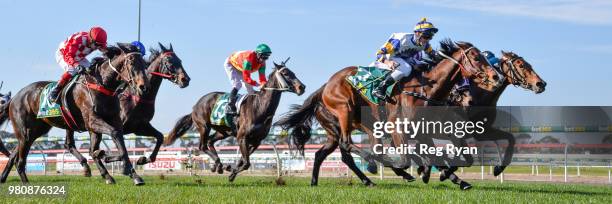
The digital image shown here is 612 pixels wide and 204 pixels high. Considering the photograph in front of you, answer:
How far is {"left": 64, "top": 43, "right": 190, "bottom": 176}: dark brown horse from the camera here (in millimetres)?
10312

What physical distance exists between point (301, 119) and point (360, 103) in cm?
142

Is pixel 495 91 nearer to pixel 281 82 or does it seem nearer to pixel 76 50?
pixel 281 82

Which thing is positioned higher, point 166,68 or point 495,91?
point 166,68

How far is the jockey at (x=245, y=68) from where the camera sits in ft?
39.8

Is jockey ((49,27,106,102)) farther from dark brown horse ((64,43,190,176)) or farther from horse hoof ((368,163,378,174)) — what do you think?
horse hoof ((368,163,378,174))

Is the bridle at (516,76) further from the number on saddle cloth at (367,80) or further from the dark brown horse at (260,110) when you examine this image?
the dark brown horse at (260,110)

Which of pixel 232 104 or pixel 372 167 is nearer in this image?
pixel 372 167

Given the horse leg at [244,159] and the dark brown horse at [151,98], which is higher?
the dark brown horse at [151,98]

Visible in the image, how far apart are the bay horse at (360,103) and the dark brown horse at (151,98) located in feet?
6.49

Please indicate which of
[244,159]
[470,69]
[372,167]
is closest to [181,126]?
[244,159]

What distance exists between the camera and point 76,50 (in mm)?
10148

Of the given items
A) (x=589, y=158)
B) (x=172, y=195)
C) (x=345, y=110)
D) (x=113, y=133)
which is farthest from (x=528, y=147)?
(x=172, y=195)

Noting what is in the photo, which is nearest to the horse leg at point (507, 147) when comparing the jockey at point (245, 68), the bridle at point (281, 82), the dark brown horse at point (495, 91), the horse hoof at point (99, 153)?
the dark brown horse at point (495, 91)

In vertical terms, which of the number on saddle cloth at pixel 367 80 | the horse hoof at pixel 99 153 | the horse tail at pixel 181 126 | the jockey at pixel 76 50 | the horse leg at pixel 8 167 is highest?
the jockey at pixel 76 50
